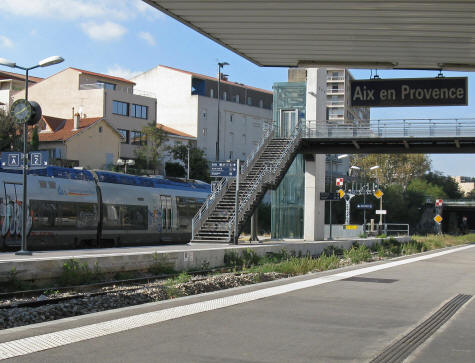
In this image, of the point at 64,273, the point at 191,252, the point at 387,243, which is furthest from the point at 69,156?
the point at 64,273

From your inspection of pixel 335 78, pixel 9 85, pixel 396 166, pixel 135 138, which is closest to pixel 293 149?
pixel 135 138

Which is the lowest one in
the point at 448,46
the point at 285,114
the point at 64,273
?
the point at 64,273

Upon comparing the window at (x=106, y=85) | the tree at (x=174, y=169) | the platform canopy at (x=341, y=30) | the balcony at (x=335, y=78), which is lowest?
the platform canopy at (x=341, y=30)

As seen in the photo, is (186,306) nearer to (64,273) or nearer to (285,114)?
(64,273)

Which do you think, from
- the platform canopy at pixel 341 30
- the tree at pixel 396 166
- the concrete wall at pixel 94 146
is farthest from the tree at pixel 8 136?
the tree at pixel 396 166

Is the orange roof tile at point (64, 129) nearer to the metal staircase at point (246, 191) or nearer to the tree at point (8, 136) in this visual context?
the tree at point (8, 136)

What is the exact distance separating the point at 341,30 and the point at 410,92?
253cm

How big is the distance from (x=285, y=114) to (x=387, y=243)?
1259 centimetres

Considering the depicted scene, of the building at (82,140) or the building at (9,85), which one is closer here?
the building at (82,140)

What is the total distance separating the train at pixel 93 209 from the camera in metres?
25.8

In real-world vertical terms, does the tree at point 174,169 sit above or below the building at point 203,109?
below

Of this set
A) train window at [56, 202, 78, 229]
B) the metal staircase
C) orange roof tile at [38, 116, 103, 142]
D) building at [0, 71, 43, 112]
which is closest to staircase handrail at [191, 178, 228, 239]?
the metal staircase

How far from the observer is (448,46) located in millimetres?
12164

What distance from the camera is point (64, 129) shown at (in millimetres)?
64188
